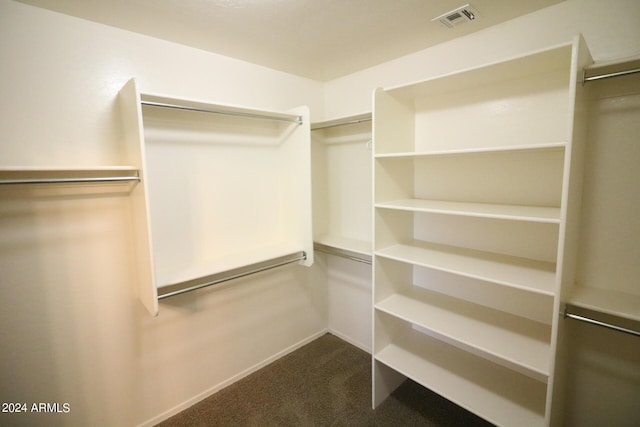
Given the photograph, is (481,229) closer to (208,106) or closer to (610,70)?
(610,70)

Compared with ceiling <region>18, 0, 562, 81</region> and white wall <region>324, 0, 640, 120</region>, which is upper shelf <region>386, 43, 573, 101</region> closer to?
white wall <region>324, 0, 640, 120</region>

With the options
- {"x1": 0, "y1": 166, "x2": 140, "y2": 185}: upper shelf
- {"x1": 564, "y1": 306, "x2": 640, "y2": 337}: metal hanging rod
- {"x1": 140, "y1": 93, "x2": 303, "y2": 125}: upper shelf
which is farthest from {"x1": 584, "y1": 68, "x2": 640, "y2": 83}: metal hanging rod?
{"x1": 0, "y1": 166, "x2": 140, "y2": 185}: upper shelf

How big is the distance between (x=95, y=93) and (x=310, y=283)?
226cm

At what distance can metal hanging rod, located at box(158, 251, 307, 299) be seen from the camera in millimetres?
1795

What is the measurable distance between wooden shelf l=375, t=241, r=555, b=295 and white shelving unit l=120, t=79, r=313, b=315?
0.83 meters

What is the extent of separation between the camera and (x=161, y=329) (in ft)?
6.67

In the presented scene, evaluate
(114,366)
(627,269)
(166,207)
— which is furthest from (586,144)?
(114,366)

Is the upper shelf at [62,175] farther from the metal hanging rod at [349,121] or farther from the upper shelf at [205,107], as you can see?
the metal hanging rod at [349,121]

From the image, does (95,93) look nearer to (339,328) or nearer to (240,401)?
(240,401)

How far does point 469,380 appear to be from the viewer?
72.4 inches

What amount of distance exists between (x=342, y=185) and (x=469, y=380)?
1.82 metres

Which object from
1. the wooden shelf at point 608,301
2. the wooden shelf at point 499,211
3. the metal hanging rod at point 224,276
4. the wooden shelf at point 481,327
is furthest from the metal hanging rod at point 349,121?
the wooden shelf at point 608,301

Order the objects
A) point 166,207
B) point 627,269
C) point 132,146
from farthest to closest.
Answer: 1. point 166,207
2. point 132,146
3. point 627,269

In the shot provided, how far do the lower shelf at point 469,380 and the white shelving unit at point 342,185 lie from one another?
0.79m
